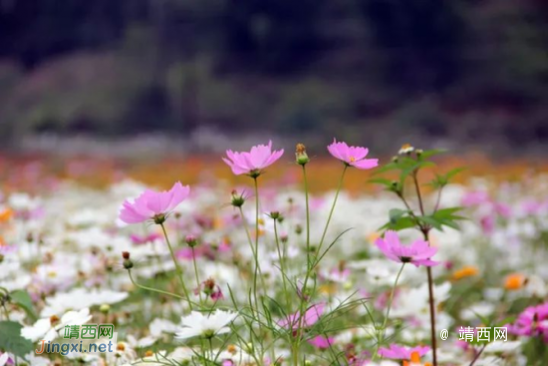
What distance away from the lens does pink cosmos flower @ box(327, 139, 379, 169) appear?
69 centimetres

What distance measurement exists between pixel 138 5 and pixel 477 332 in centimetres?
972

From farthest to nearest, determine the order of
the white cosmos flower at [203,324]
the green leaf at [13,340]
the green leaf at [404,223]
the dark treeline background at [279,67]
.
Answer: the dark treeline background at [279,67], the green leaf at [404,223], the green leaf at [13,340], the white cosmos flower at [203,324]

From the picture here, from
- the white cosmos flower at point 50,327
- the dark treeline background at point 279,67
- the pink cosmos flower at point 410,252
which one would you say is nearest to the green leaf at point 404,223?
the pink cosmos flower at point 410,252

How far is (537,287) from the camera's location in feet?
4.72

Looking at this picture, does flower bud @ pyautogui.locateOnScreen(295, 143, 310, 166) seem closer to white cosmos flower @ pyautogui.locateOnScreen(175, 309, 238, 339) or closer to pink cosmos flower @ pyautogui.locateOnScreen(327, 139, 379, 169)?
pink cosmos flower @ pyautogui.locateOnScreen(327, 139, 379, 169)

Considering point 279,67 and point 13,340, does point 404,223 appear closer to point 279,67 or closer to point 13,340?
point 13,340

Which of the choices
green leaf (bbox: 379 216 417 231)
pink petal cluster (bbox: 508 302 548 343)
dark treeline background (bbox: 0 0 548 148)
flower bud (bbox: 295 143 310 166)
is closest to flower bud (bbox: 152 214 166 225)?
flower bud (bbox: 295 143 310 166)

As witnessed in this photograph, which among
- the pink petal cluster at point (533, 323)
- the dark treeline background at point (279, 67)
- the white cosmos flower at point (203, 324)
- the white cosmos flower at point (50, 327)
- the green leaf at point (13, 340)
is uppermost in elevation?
the dark treeline background at point (279, 67)

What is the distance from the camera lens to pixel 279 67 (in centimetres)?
1057

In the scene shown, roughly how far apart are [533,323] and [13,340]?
69 centimetres

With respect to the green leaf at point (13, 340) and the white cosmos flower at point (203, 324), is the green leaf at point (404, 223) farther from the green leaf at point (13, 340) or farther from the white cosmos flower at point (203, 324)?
the green leaf at point (13, 340)

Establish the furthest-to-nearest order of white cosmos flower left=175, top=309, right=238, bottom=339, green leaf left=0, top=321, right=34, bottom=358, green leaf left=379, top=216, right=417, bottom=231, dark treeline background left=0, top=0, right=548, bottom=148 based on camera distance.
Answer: dark treeline background left=0, top=0, right=548, bottom=148 < green leaf left=379, top=216, right=417, bottom=231 < green leaf left=0, top=321, right=34, bottom=358 < white cosmos flower left=175, top=309, right=238, bottom=339

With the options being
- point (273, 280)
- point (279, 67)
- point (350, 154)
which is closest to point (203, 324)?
point (350, 154)

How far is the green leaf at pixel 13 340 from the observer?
730 mm
